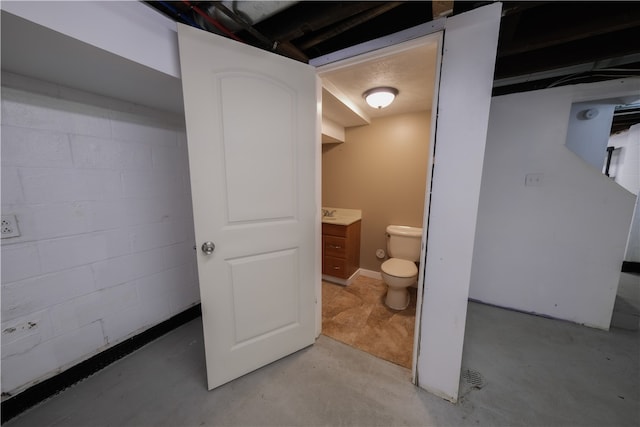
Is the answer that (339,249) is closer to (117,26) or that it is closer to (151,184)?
(151,184)

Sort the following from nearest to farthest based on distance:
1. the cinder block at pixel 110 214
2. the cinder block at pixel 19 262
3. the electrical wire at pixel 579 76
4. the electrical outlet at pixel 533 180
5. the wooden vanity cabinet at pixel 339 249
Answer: the cinder block at pixel 19 262 → the cinder block at pixel 110 214 → the electrical wire at pixel 579 76 → the electrical outlet at pixel 533 180 → the wooden vanity cabinet at pixel 339 249

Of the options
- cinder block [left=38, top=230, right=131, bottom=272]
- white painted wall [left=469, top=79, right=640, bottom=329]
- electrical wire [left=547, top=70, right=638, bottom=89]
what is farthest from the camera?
white painted wall [left=469, top=79, right=640, bottom=329]

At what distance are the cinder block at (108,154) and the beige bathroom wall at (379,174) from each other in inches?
77.5

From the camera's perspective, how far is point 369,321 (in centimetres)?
198

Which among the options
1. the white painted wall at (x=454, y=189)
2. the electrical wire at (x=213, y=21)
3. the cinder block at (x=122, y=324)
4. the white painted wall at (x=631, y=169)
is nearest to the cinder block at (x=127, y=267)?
the cinder block at (x=122, y=324)

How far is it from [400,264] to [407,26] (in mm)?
1890

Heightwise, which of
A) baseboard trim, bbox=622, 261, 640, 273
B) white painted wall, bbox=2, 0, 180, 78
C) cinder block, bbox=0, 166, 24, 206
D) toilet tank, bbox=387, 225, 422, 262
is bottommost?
baseboard trim, bbox=622, 261, 640, 273

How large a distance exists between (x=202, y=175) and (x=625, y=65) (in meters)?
3.07

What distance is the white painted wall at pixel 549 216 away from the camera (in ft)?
5.79

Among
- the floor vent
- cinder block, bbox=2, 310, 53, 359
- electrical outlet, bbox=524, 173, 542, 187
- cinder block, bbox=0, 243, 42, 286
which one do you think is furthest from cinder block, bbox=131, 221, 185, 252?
electrical outlet, bbox=524, 173, 542, 187

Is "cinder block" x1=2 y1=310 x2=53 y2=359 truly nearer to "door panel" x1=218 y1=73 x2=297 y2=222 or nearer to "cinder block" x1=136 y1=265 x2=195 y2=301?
"cinder block" x1=136 y1=265 x2=195 y2=301

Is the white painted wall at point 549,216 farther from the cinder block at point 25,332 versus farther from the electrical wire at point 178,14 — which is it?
the cinder block at point 25,332

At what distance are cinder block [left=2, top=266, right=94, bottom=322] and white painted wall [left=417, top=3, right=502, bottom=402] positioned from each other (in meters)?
2.12

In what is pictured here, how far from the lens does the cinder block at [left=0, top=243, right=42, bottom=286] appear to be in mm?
1104
